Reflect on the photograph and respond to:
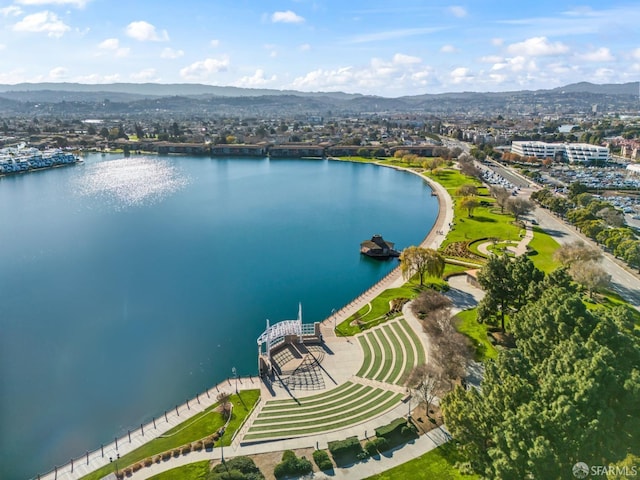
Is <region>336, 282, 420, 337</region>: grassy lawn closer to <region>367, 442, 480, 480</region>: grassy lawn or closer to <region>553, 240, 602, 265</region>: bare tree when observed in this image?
<region>367, 442, 480, 480</region>: grassy lawn

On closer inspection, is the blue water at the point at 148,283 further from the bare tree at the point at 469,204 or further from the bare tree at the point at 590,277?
the bare tree at the point at 590,277

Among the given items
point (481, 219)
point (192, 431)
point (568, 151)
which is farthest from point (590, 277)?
point (568, 151)

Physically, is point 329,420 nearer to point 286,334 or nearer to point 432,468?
point 432,468

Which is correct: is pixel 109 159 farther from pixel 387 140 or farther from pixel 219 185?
pixel 387 140

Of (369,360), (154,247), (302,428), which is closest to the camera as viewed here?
(302,428)

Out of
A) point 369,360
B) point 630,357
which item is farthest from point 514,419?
point 369,360

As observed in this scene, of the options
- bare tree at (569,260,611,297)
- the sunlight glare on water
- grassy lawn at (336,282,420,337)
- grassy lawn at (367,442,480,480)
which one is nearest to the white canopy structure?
grassy lawn at (336,282,420,337)

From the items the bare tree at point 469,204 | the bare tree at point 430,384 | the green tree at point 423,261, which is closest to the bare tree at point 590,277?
the green tree at point 423,261
